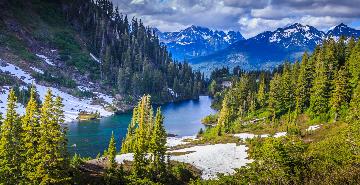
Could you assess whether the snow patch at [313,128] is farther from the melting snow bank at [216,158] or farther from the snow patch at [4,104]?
the snow patch at [4,104]

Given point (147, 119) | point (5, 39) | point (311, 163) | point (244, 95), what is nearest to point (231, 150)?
point (147, 119)

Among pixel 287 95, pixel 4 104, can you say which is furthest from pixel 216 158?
pixel 4 104

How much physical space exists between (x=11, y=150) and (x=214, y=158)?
40.8m

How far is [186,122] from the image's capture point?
160 metres

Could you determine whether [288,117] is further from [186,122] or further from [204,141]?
[186,122]

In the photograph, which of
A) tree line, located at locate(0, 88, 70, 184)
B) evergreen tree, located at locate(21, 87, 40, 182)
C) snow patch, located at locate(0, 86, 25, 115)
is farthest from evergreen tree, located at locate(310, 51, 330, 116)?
snow patch, located at locate(0, 86, 25, 115)

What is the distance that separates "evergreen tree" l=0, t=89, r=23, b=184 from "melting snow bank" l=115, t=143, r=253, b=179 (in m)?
23.5

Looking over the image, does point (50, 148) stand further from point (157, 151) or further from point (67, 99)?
point (67, 99)

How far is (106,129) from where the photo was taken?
13562cm

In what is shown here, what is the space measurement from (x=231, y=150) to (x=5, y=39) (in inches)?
6186

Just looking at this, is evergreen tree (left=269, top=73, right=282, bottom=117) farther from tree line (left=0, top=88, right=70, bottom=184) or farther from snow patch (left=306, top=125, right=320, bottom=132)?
tree line (left=0, top=88, right=70, bottom=184)

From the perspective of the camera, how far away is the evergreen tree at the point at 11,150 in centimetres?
3956

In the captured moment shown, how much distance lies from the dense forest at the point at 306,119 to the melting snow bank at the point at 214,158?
3.42 metres

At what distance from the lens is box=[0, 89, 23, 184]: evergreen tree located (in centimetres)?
3956
